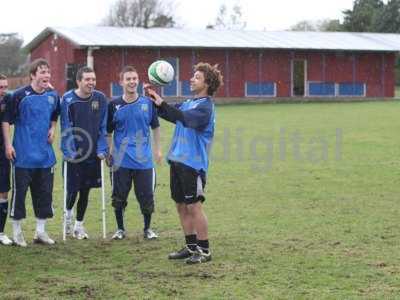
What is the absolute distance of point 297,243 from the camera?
→ 24.5ft

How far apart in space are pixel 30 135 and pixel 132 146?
1098mm

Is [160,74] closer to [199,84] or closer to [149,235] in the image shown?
[199,84]

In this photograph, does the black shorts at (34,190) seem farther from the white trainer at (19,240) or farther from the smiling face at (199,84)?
the smiling face at (199,84)

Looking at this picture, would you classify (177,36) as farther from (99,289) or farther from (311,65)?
(99,289)

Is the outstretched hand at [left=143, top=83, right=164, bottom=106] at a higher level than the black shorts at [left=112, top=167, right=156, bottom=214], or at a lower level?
higher

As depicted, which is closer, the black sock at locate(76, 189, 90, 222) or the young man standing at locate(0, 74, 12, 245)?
the young man standing at locate(0, 74, 12, 245)

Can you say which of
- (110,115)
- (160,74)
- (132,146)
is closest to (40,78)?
(110,115)

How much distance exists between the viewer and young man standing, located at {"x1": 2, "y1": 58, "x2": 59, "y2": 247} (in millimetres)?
7434

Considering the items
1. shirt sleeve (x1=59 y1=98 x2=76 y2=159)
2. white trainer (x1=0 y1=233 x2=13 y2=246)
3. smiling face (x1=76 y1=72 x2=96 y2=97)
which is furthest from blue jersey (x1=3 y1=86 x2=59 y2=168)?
white trainer (x1=0 y1=233 x2=13 y2=246)

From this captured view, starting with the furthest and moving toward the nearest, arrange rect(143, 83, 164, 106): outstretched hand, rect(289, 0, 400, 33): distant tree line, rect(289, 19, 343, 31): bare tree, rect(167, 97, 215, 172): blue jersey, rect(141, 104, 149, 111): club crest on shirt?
rect(289, 19, 343, 31): bare tree < rect(289, 0, 400, 33): distant tree line < rect(141, 104, 149, 111): club crest on shirt < rect(167, 97, 215, 172): blue jersey < rect(143, 83, 164, 106): outstretched hand

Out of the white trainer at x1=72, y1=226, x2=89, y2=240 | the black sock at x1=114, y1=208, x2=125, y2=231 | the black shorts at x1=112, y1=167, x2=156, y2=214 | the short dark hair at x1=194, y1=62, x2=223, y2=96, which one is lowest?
the white trainer at x1=72, y1=226, x2=89, y2=240

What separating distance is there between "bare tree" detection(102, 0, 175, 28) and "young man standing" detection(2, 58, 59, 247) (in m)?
83.6

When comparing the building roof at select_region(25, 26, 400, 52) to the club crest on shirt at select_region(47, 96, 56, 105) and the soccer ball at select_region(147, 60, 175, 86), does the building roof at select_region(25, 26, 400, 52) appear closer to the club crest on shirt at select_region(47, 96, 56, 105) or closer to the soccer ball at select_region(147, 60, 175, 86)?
the club crest on shirt at select_region(47, 96, 56, 105)

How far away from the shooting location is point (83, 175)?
796 centimetres
